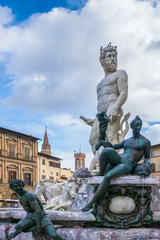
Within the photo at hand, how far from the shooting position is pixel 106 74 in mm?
10188

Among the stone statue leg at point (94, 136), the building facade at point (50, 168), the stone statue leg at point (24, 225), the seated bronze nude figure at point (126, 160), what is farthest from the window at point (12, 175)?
the seated bronze nude figure at point (126, 160)

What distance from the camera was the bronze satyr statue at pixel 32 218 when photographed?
4473mm

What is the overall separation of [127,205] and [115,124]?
5.17 m

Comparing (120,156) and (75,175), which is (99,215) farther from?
(75,175)

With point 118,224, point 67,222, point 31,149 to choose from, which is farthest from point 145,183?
point 31,149

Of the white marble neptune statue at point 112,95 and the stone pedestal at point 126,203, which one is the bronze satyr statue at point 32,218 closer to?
the stone pedestal at point 126,203

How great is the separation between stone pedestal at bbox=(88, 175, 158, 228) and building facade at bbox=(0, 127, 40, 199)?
46.1 meters

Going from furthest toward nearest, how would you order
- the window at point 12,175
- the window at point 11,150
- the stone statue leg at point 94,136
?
the window at point 11,150 < the window at point 12,175 < the stone statue leg at point 94,136

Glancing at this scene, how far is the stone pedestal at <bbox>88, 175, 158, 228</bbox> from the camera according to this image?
467 centimetres

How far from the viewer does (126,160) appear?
490 cm

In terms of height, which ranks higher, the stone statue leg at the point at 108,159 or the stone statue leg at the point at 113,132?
the stone statue leg at the point at 113,132

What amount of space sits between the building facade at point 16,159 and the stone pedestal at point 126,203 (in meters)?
46.1

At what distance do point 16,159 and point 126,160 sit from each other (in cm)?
5095

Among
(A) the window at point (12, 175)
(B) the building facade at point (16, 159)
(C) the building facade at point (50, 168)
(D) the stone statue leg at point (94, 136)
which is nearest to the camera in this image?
(D) the stone statue leg at point (94, 136)
